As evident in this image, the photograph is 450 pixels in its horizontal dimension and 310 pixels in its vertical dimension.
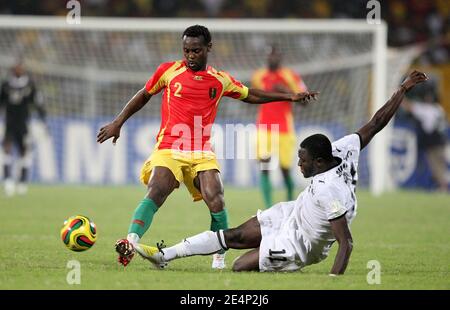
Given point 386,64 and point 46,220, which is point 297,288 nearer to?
point 46,220

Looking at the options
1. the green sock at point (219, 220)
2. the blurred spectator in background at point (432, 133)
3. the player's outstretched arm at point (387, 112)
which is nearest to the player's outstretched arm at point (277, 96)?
the player's outstretched arm at point (387, 112)

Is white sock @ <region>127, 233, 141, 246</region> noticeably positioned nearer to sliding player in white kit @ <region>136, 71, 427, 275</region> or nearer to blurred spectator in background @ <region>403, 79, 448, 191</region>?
sliding player in white kit @ <region>136, 71, 427, 275</region>

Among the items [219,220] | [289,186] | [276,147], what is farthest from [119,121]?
[276,147]

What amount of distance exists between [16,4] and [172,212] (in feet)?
36.3

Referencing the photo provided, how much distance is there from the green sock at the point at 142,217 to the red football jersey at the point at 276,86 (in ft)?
22.3

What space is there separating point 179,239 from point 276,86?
4.81m

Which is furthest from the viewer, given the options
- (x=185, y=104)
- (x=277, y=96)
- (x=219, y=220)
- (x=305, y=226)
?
(x=277, y=96)

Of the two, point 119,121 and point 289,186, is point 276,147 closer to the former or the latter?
point 289,186

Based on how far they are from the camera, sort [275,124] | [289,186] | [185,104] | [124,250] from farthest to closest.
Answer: [275,124]
[289,186]
[185,104]
[124,250]

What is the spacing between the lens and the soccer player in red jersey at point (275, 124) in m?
14.7

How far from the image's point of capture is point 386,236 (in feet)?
37.4

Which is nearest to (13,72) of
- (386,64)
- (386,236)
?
(386,64)

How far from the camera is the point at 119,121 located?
8.14m

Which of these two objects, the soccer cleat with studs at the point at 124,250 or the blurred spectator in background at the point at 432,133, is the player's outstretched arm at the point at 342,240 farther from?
the blurred spectator in background at the point at 432,133
